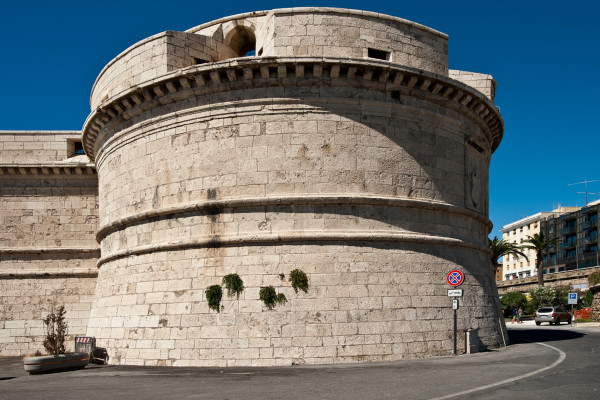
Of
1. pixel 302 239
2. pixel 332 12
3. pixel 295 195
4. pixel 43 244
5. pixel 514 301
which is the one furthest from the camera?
pixel 514 301

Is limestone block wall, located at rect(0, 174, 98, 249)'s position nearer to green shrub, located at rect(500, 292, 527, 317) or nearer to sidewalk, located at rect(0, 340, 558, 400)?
sidewalk, located at rect(0, 340, 558, 400)

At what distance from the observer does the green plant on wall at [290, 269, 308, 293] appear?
12.3 m

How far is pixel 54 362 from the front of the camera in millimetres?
12852

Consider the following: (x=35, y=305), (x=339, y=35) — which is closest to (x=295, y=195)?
(x=339, y=35)

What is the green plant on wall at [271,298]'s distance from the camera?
40.1 feet

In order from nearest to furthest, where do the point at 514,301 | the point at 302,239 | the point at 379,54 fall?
the point at 302,239
the point at 379,54
the point at 514,301

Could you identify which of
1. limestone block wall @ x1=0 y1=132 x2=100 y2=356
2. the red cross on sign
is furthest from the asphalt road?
limestone block wall @ x1=0 y1=132 x2=100 y2=356

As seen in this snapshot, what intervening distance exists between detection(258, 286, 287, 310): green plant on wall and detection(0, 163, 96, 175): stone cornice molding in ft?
31.1

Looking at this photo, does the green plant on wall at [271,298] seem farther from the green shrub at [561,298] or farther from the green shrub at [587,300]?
the green shrub at [561,298]

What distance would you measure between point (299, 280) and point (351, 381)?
11.5 ft

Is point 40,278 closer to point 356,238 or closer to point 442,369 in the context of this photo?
point 356,238

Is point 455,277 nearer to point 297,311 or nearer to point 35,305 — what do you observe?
point 297,311

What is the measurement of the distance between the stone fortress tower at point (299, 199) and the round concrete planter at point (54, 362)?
875mm

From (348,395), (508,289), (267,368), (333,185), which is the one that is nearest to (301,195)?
(333,185)
